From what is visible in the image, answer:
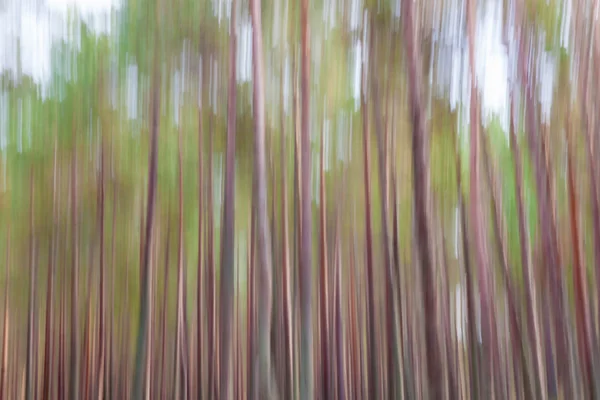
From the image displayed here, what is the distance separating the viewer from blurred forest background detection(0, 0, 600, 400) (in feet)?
8.48

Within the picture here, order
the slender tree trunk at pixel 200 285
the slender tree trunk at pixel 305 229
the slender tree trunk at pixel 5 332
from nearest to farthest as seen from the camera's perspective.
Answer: the slender tree trunk at pixel 305 229
the slender tree trunk at pixel 200 285
the slender tree trunk at pixel 5 332

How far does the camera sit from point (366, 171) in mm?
2711

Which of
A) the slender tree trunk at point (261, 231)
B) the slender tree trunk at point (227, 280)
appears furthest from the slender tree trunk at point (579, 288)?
the slender tree trunk at point (227, 280)

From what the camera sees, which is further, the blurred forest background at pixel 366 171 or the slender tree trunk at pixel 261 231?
the blurred forest background at pixel 366 171

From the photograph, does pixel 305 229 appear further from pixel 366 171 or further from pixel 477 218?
pixel 477 218

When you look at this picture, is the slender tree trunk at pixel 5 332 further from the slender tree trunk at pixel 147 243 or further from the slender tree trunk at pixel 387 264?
the slender tree trunk at pixel 387 264

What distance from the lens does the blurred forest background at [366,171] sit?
2.59 m

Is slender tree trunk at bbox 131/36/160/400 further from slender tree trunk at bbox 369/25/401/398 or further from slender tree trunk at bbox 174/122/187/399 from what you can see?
slender tree trunk at bbox 369/25/401/398

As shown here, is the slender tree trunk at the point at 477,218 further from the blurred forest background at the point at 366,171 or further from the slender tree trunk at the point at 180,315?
the slender tree trunk at the point at 180,315

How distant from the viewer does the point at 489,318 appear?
2.57 metres

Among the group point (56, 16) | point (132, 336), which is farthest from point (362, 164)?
point (56, 16)

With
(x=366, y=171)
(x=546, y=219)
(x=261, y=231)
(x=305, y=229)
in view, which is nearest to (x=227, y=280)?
(x=261, y=231)

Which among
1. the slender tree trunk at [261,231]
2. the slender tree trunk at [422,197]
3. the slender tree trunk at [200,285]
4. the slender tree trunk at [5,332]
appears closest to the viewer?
the slender tree trunk at [261,231]

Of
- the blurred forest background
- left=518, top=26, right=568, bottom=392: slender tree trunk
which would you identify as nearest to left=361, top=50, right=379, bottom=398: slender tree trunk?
the blurred forest background
